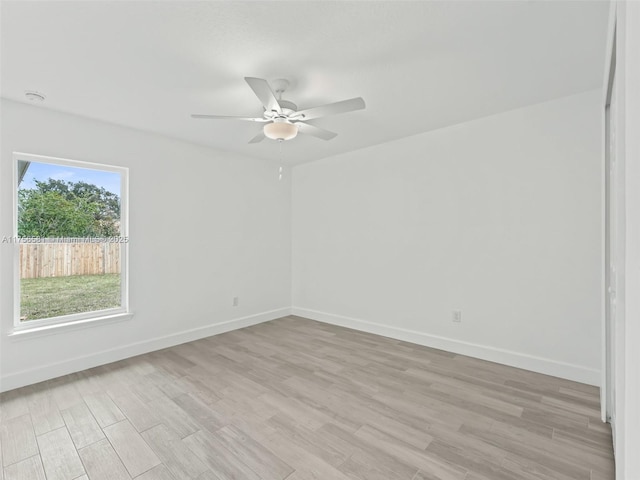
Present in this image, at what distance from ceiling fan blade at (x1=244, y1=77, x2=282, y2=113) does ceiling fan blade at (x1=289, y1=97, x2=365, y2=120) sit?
7.5 inches

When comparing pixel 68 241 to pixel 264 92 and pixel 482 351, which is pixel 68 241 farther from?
pixel 482 351

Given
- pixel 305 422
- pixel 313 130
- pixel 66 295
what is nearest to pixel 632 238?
pixel 305 422

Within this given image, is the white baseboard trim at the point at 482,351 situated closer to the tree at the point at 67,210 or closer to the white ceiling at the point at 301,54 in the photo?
the white ceiling at the point at 301,54

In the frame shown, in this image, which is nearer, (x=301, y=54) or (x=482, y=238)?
(x=301, y=54)

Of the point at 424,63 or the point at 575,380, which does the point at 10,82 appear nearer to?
the point at 424,63

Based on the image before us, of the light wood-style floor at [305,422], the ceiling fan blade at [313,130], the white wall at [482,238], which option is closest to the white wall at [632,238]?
the light wood-style floor at [305,422]

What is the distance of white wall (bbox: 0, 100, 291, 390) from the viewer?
274 centimetres

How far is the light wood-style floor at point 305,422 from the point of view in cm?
174

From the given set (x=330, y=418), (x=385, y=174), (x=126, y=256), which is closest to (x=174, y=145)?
(x=126, y=256)

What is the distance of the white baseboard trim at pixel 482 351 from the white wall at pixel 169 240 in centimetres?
139

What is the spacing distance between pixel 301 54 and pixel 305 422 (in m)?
2.56

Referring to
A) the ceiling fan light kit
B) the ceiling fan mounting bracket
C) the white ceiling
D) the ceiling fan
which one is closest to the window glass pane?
the white ceiling

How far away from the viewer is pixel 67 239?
307cm

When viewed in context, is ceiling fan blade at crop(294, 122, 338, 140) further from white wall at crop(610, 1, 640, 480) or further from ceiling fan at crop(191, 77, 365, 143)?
white wall at crop(610, 1, 640, 480)
